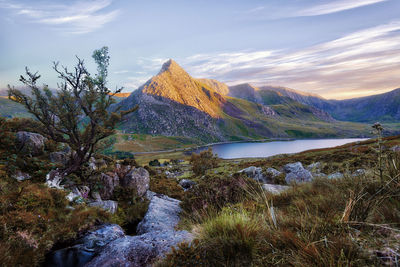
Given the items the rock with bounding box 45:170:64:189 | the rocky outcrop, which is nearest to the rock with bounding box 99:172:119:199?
the rock with bounding box 45:170:64:189

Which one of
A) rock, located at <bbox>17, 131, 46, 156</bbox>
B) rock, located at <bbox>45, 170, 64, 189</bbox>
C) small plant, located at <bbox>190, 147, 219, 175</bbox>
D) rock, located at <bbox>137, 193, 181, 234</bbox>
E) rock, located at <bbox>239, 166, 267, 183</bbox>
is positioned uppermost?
rock, located at <bbox>17, 131, 46, 156</bbox>

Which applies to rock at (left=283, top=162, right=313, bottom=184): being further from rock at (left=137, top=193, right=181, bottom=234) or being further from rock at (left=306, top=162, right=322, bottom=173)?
rock at (left=137, top=193, right=181, bottom=234)

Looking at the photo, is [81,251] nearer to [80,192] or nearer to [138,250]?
[138,250]

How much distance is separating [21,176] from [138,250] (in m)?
8.23

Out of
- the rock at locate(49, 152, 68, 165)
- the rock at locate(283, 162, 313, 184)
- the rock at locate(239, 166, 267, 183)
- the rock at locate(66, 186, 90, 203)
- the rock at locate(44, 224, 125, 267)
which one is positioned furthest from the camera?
the rock at locate(239, 166, 267, 183)

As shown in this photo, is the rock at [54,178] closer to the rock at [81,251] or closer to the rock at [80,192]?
the rock at [80,192]

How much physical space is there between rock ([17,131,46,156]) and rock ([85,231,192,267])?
10.7 m

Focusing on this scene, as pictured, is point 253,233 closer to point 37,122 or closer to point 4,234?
point 4,234

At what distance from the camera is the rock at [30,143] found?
11563 millimetres

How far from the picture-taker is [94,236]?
5.78 metres

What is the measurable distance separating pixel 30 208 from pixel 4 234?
1453 mm

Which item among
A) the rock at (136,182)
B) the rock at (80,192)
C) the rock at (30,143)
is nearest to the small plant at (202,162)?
the rock at (136,182)

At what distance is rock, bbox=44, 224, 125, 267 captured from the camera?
479 cm

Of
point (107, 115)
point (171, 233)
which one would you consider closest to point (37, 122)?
point (107, 115)
